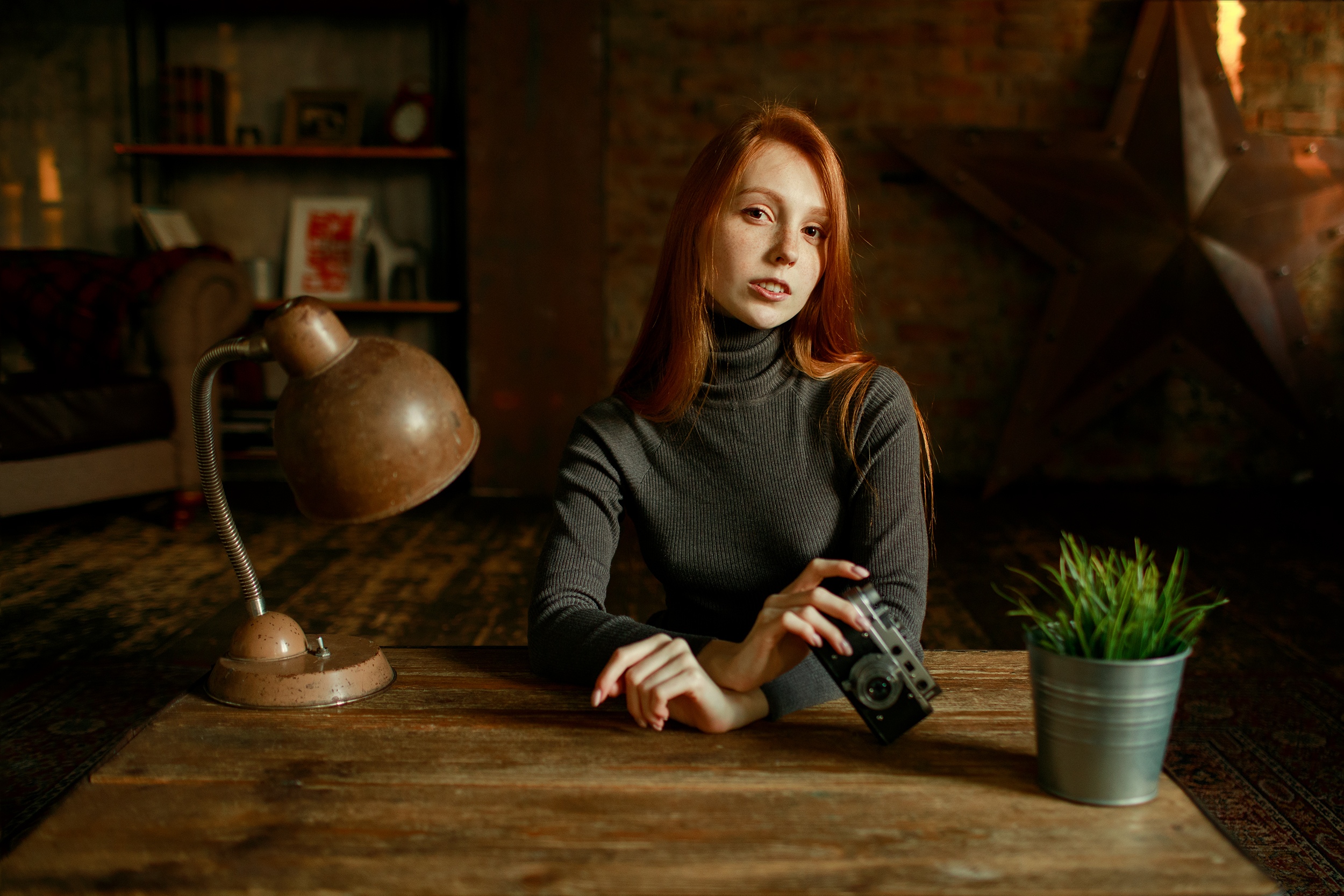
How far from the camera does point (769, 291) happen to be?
47.7 inches

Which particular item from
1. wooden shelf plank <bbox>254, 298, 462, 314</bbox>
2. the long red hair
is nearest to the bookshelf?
wooden shelf plank <bbox>254, 298, 462, 314</bbox>

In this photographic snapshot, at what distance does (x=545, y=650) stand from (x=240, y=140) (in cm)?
388

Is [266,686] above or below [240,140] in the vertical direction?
below

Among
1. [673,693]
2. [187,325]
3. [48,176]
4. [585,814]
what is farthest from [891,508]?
[48,176]

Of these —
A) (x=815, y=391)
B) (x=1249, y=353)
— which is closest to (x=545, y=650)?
(x=815, y=391)

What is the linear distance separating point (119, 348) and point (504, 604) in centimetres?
188

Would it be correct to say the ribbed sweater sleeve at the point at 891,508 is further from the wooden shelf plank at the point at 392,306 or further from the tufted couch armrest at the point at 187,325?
the wooden shelf plank at the point at 392,306

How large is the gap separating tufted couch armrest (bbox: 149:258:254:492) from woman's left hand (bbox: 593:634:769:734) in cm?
311

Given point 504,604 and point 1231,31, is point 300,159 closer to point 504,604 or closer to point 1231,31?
point 504,604

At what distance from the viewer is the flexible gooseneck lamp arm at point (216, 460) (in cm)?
85

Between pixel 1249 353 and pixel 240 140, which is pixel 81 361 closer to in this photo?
pixel 240 140

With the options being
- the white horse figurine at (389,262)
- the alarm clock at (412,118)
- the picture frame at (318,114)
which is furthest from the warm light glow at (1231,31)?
the picture frame at (318,114)

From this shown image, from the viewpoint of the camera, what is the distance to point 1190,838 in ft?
2.25

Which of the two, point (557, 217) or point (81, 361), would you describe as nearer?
point (81, 361)
